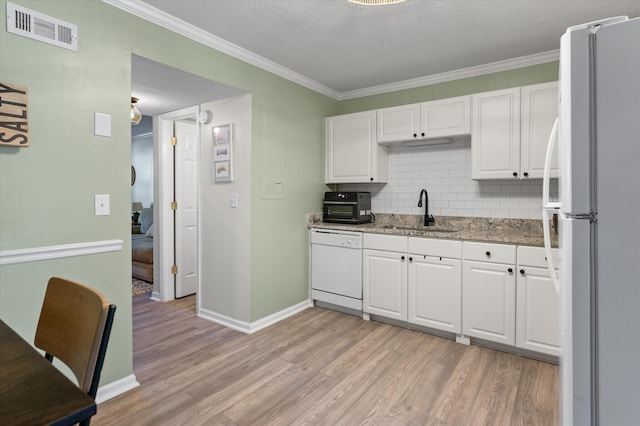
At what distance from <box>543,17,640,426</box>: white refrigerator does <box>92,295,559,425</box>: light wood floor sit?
1290 millimetres

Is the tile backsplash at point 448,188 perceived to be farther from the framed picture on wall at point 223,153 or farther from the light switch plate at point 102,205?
the light switch plate at point 102,205

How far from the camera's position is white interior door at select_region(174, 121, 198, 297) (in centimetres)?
420

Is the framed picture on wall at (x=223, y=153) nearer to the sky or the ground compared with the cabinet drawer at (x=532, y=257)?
nearer to the sky

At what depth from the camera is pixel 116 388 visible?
2215mm

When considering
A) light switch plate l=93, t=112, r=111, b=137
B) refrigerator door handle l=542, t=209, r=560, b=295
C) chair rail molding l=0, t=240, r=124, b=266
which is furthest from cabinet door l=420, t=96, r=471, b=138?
chair rail molding l=0, t=240, r=124, b=266

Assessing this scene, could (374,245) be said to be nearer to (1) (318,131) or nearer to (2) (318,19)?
(1) (318,131)

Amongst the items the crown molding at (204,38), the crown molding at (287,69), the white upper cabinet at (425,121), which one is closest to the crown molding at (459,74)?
the crown molding at (287,69)

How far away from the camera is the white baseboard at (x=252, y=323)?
10.6ft

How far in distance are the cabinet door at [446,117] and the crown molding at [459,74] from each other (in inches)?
16.5

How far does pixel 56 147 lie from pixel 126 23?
3.03ft

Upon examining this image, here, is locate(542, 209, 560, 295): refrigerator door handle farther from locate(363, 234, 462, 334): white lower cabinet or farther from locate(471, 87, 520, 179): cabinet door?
→ locate(471, 87, 520, 179): cabinet door

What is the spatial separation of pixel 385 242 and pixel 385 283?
0.39 m

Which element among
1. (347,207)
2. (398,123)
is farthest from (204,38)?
(347,207)

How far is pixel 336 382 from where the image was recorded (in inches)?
93.7
